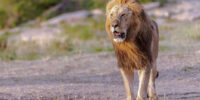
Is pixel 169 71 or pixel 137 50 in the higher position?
pixel 137 50

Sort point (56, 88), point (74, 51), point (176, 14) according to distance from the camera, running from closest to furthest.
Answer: point (56, 88)
point (74, 51)
point (176, 14)

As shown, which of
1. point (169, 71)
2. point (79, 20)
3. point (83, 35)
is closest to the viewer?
point (169, 71)

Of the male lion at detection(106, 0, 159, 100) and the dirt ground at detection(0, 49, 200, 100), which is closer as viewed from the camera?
the male lion at detection(106, 0, 159, 100)

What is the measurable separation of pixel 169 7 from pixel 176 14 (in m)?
2.98

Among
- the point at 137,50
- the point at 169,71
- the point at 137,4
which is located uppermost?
the point at 137,4

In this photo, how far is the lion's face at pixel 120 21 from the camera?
5387 mm

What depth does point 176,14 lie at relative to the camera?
2194cm

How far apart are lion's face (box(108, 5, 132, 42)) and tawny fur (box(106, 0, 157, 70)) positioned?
7 centimetres

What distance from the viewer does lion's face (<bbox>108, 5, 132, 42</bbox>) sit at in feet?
17.7

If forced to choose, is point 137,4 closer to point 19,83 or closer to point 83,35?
point 19,83

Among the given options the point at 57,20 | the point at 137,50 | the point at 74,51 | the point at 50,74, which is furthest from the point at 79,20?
the point at 137,50

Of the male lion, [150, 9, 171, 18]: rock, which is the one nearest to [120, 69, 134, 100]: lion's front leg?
the male lion

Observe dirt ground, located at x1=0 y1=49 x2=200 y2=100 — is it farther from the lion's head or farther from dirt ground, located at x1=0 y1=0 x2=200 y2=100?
the lion's head

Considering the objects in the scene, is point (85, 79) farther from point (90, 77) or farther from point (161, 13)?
point (161, 13)
